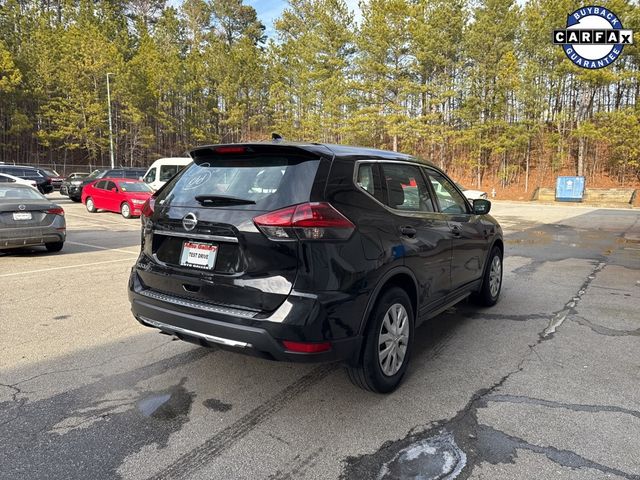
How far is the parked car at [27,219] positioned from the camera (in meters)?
8.01

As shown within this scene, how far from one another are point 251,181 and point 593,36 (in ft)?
86.3

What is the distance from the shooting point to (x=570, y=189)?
3005 centimetres

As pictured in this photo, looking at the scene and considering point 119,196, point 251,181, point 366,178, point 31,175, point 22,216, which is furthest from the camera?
point 31,175

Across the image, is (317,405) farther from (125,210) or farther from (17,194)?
(125,210)

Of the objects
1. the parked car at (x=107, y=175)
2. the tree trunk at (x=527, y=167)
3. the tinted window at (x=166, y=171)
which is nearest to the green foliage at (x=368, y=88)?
the tree trunk at (x=527, y=167)

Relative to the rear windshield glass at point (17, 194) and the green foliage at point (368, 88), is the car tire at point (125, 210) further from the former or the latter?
the green foliage at point (368, 88)

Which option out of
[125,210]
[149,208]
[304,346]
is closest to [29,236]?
[149,208]

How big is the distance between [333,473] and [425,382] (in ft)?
4.32

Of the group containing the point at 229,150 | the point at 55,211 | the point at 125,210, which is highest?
the point at 229,150

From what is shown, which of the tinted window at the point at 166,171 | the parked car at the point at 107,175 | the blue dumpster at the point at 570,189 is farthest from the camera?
the blue dumpster at the point at 570,189

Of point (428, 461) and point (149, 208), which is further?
point (149, 208)

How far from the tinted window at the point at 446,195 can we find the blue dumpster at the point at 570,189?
29.3 metres

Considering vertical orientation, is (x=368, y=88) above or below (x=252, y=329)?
above

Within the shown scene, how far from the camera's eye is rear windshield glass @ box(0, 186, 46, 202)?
8180 millimetres
